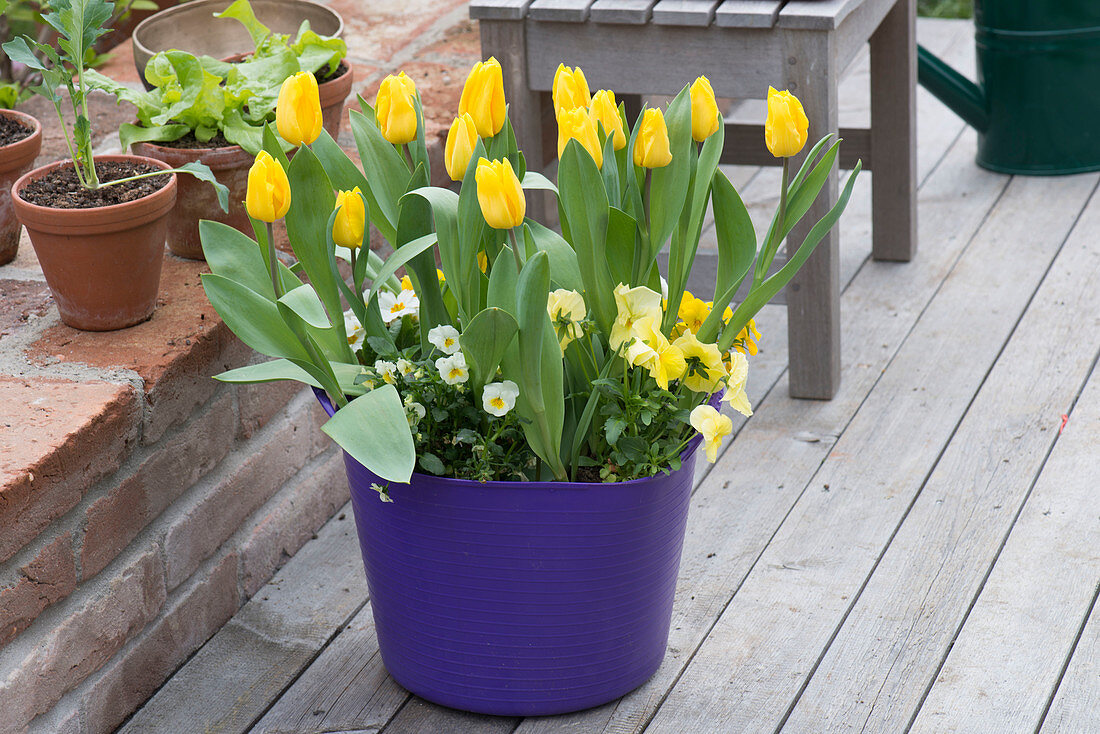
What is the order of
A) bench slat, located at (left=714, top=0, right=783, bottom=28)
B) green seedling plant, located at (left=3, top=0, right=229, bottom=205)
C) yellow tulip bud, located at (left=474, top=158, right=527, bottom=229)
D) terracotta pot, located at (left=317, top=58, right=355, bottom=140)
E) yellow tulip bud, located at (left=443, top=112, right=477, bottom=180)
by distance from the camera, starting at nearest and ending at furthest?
yellow tulip bud, located at (left=474, top=158, right=527, bottom=229)
yellow tulip bud, located at (left=443, top=112, right=477, bottom=180)
green seedling plant, located at (left=3, top=0, right=229, bottom=205)
terracotta pot, located at (left=317, top=58, right=355, bottom=140)
bench slat, located at (left=714, top=0, right=783, bottom=28)

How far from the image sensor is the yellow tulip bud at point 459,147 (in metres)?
1.22

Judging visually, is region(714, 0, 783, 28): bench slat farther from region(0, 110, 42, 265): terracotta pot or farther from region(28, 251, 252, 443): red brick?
region(0, 110, 42, 265): terracotta pot

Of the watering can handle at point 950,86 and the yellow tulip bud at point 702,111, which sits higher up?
the yellow tulip bud at point 702,111

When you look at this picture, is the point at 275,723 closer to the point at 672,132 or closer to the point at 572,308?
the point at 572,308

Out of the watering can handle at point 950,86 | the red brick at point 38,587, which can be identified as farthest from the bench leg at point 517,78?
the watering can handle at point 950,86

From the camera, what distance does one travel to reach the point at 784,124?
1.20 m

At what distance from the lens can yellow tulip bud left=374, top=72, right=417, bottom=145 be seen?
1.25 metres

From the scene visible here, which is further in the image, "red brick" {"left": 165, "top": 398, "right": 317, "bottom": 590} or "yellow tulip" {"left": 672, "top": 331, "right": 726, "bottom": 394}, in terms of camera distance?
"red brick" {"left": 165, "top": 398, "right": 317, "bottom": 590}

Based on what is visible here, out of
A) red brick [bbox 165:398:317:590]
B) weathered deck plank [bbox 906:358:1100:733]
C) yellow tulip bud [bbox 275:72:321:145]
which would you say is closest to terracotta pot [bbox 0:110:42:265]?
red brick [bbox 165:398:317:590]

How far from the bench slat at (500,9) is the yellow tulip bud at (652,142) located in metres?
0.79

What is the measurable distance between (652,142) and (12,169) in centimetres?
87

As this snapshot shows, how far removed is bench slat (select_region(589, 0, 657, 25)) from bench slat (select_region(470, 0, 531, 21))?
11cm

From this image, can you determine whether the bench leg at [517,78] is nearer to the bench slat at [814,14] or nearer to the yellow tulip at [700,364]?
the bench slat at [814,14]

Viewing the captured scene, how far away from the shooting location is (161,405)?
4.82 feet
